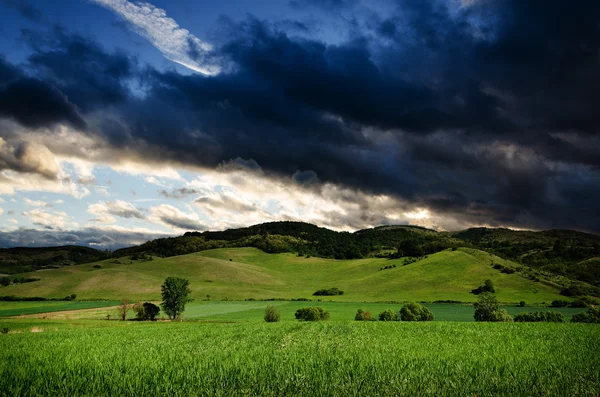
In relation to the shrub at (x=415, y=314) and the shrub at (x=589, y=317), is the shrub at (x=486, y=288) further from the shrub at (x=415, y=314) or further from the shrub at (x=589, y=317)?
the shrub at (x=589, y=317)

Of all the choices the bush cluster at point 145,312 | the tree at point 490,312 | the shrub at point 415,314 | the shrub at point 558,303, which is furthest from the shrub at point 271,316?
the shrub at point 558,303

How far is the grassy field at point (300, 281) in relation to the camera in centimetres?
13262

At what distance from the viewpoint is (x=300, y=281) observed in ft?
598

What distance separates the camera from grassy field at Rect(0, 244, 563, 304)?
13262cm

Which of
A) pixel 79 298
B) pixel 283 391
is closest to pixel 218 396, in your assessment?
pixel 283 391

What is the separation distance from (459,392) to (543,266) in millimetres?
206499

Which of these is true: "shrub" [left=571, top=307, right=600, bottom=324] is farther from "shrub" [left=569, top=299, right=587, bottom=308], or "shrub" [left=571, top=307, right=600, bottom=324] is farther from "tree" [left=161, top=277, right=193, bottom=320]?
"tree" [left=161, top=277, right=193, bottom=320]

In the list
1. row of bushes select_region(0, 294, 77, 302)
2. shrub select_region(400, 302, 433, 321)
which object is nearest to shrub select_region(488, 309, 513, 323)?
shrub select_region(400, 302, 433, 321)

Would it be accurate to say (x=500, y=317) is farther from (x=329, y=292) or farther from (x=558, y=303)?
(x=329, y=292)

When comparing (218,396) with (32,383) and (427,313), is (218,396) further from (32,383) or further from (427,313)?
(427,313)

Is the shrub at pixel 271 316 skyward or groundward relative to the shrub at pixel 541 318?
groundward

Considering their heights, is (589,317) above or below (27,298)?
above

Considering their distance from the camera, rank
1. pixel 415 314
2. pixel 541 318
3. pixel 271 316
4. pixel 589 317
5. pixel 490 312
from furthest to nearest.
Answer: pixel 415 314
pixel 271 316
pixel 490 312
pixel 541 318
pixel 589 317

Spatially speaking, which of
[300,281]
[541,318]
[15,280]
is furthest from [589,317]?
[15,280]
